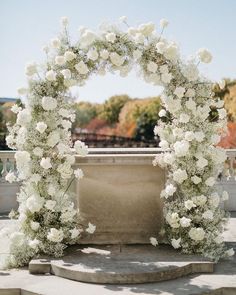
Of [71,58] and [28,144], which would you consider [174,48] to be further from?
[28,144]

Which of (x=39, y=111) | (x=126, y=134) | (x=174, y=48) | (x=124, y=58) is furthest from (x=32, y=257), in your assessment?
(x=126, y=134)

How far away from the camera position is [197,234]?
696 centimetres

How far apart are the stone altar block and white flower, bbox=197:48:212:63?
1755mm

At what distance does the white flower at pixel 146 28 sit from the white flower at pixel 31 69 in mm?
1665

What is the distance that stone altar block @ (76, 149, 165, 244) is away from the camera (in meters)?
7.75

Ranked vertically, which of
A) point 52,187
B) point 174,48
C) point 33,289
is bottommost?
point 33,289

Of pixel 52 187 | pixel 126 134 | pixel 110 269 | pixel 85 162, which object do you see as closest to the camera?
pixel 110 269

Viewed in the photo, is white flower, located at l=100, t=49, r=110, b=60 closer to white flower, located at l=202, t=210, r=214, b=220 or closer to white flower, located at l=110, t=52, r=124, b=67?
white flower, located at l=110, t=52, r=124, b=67

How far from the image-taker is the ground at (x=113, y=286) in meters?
5.66

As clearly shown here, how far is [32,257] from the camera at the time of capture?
6949 millimetres

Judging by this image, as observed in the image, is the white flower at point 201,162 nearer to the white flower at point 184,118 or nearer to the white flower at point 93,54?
the white flower at point 184,118

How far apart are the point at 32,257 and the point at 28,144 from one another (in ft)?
5.50

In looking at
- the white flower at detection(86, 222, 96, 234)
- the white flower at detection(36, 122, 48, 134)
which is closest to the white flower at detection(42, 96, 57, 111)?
the white flower at detection(36, 122, 48, 134)

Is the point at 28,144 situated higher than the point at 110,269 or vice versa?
the point at 28,144
